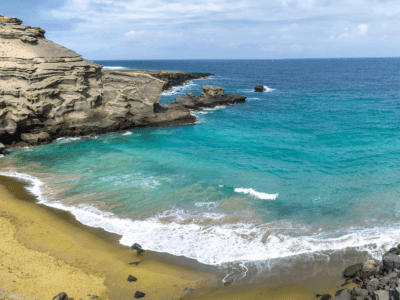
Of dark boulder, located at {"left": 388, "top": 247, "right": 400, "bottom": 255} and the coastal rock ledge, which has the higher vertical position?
the coastal rock ledge

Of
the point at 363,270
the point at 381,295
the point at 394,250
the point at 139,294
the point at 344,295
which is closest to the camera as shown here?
the point at 381,295

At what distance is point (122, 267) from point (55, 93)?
966 inches

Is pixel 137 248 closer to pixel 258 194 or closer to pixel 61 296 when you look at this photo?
pixel 61 296

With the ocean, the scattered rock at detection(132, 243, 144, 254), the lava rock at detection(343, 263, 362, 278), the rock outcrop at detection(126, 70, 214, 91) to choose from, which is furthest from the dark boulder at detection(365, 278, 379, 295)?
the rock outcrop at detection(126, 70, 214, 91)

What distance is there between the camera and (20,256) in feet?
44.2

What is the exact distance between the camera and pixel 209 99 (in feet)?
180

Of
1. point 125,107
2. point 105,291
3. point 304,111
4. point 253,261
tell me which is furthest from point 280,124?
point 105,291

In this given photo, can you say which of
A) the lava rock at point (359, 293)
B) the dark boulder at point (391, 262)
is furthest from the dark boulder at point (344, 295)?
the dark boulder at point (391, 262)

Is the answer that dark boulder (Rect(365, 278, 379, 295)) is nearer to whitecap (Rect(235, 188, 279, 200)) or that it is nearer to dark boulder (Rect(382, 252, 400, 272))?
dark boulder (Rect(382, 252, 400, 272))

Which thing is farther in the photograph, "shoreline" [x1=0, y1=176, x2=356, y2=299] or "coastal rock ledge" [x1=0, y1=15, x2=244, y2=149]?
"coastal rock ledge" [x1=0, y1=15, x2=244, y2=149]

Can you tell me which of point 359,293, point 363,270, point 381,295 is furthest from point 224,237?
point 381,295

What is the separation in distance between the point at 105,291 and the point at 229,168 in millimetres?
14763

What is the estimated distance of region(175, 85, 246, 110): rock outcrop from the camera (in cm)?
5200

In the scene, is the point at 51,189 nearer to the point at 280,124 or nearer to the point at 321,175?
the point at 321,175
